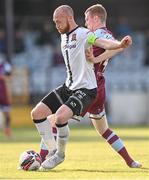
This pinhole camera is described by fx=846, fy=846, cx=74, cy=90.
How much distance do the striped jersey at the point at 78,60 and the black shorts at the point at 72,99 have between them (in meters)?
0.09

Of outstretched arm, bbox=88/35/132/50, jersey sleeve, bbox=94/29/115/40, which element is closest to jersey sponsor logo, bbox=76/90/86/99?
outstretched arm, bbox=88/35/132/50

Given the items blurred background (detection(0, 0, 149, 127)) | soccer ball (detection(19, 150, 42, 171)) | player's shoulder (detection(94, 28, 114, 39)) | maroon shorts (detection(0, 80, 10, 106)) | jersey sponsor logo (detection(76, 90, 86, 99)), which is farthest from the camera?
blurred background (detection(0, 0, 149, 127))

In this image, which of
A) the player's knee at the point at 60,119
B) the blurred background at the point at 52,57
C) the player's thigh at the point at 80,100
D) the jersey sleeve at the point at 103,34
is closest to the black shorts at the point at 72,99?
the player's thigh at the point at 80,100

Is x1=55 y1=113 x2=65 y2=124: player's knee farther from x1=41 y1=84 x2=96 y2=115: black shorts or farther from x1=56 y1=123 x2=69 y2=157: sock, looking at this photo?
x1=41 y1=84 x2=96 y2=115: black shorts

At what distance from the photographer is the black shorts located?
11.9m

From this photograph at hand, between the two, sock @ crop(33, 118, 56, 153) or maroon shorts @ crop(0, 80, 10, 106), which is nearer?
sock @ crop(33, 118, 56, 153)

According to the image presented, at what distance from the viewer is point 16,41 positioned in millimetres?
31156

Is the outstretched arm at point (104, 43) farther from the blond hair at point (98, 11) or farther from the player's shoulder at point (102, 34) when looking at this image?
the blond hair at point (98, 11)

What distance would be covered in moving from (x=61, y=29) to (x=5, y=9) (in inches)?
751

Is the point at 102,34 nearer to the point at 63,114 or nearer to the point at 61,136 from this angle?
the point at 63,114

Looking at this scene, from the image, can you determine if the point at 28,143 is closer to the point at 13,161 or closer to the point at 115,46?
the point at 13,161

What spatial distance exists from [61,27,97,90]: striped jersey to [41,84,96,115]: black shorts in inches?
3.4

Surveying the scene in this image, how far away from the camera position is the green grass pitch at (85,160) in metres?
11.4

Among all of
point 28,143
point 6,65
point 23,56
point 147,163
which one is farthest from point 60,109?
point 23,56
